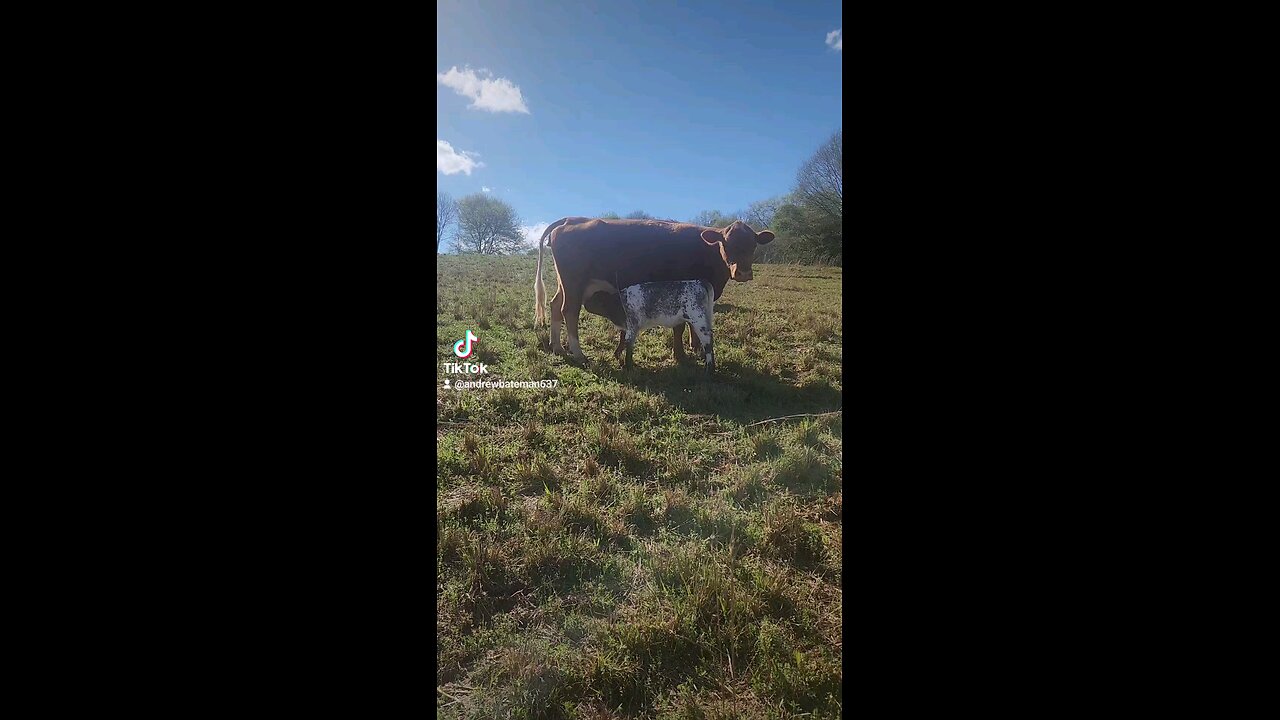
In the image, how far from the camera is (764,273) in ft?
5.14

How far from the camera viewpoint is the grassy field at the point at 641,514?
1054 mm

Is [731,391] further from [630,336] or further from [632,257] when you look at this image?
[632,257]

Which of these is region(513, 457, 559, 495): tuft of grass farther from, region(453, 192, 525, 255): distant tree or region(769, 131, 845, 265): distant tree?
region(769, 131, 845, 265): distant tree

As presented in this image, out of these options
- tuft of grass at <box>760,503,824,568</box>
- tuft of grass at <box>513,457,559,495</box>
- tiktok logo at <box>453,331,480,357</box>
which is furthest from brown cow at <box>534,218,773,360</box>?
tuft of grass at <box>760,503,824,568</box>

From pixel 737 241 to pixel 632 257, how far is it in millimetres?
383

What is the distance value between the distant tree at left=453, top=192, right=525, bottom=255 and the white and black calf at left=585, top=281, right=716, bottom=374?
0.39 m

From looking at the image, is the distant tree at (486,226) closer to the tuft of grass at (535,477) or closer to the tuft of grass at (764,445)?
the tuft of grass at (535,477)

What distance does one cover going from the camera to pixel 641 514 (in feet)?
4.40

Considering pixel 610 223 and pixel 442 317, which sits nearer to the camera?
pixel 442 317

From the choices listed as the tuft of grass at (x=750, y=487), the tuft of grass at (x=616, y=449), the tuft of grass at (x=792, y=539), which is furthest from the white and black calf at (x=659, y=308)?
the tuft of grass at (x=792, y=539)
